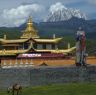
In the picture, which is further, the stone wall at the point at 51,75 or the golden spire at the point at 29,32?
the golden spire at the point at 29,32

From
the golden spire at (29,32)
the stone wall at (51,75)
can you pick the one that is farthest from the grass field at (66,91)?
the golden spire at (29,32)

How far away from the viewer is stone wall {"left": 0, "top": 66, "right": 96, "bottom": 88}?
3584cm

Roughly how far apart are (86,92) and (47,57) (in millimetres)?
28453

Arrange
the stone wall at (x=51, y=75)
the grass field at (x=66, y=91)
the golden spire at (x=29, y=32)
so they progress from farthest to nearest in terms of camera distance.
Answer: the golden spire at (x=29, y=32) → the stone wall at (x=51, y=75) → the grass field at (x=66, y=91)

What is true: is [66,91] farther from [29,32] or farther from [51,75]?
[29,32]

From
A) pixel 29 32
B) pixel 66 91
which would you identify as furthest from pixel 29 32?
pixel 66 91

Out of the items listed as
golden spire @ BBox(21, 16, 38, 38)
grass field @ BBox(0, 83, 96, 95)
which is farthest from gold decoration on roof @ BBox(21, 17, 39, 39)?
grass field @ BBox(0, 83, 96, 95)

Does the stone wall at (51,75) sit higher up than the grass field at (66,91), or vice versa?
the stone wall at (51,75)

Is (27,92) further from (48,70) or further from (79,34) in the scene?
(79,34)

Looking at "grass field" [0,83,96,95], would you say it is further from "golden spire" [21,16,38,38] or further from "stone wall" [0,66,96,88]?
"golden spire" [21,16,38,38]

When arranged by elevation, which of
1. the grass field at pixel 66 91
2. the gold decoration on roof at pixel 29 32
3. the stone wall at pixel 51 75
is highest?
the gold decoration on roof at pixel 29 32

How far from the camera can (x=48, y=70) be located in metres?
35.7

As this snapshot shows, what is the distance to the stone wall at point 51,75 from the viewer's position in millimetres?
35844

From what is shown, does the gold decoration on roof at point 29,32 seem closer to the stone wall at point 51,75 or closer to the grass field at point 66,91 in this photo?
the stone wall at point 51,75
